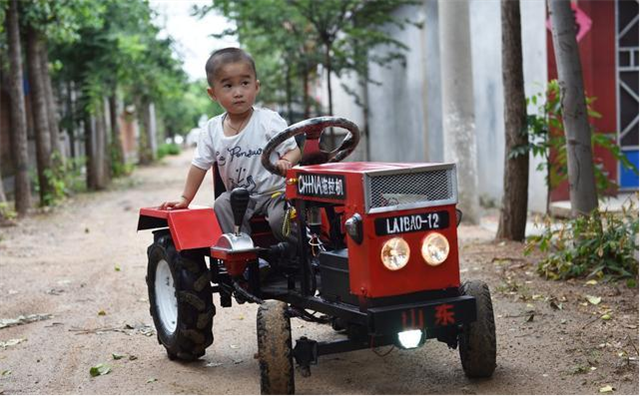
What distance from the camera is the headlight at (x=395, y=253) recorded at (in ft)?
15.6

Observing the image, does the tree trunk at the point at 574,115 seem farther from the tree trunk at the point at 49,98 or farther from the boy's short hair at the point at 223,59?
the tree trunk at the point at 49,98

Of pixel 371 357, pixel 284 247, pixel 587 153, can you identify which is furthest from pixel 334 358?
pixel 587 153

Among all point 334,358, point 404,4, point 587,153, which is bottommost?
point 334,358

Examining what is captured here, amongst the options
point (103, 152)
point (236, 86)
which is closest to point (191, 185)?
point (236, 86)

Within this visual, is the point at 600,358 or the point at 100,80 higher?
the point at 100,80

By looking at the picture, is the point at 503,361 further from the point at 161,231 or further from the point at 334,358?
the point at 161,231

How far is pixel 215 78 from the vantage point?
5801 millimetres

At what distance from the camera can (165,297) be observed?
6.59 metres

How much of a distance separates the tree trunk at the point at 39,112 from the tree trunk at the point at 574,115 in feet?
41.5

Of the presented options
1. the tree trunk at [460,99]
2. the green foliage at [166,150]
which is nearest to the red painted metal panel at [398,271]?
the tree trunk at [460,99]

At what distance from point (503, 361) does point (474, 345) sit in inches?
27.7

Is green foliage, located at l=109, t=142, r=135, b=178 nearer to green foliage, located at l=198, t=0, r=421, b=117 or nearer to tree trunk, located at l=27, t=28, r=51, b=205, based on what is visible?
green foliage, located at l=198, t=0, r=421, b=117

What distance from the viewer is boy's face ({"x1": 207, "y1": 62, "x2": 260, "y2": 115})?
226 inches

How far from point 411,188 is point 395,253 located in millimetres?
361
